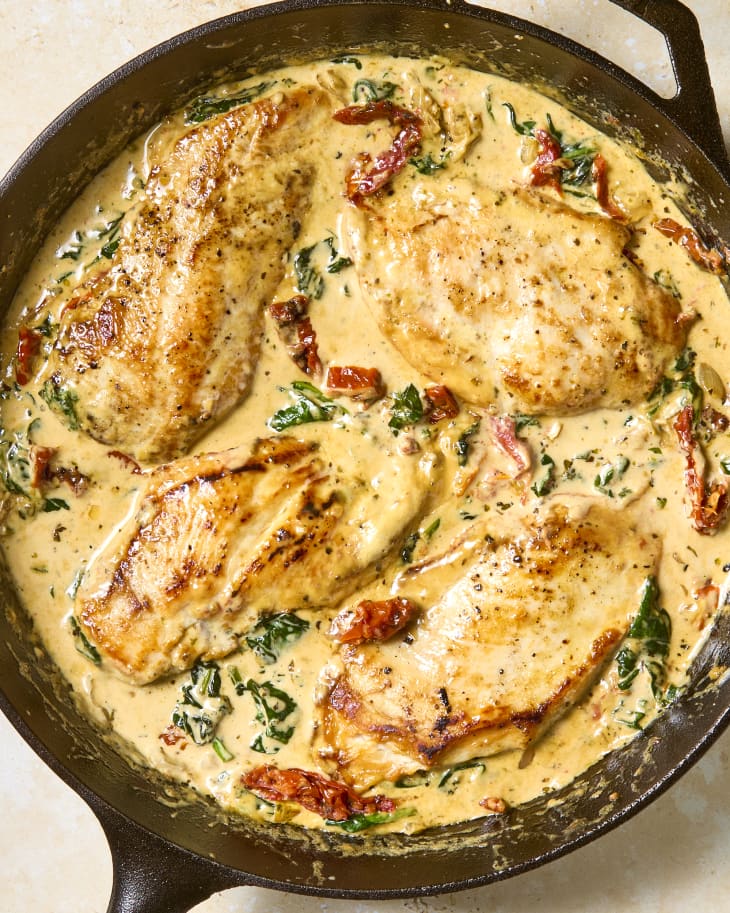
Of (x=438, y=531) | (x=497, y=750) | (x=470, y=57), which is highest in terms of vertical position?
(x=470, y=57)

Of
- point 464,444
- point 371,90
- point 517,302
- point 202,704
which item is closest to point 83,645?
point 202,704

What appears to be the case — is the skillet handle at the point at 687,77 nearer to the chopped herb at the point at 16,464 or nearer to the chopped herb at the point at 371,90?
the chopped herb at the point at 371,90

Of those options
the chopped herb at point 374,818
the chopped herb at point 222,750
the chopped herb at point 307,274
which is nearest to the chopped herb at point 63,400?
the chopped herb at point 307,274

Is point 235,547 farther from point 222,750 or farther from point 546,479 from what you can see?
point 546,479

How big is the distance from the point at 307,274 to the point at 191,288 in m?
0.46

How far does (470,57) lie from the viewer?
3857mm

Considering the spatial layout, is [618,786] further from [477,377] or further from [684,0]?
[684,0]

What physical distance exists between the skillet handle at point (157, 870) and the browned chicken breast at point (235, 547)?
1.81ft

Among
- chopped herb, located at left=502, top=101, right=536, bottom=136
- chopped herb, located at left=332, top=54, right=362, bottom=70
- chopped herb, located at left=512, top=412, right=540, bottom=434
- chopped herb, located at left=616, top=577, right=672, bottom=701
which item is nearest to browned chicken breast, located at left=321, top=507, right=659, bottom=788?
chopped herb, located at left=616, top=577, right=672, bottom=701

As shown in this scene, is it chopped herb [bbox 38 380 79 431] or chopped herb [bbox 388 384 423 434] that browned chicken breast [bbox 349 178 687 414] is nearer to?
chopped herb [bbox 388 384 423 434]

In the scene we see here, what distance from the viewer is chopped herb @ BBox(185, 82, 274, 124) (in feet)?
12.9

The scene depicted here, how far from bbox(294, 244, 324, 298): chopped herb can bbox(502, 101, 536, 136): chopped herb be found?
92cm

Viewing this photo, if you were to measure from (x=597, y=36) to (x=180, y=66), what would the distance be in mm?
1703

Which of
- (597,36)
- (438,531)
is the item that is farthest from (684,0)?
(438,531)
